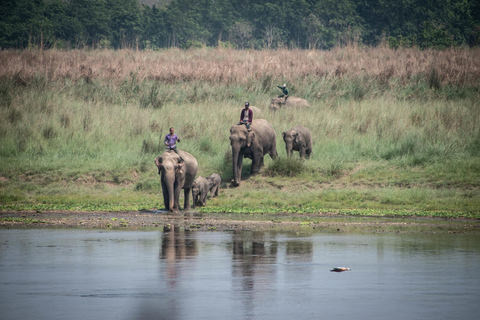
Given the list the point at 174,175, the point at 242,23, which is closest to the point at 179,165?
the point at 174,175

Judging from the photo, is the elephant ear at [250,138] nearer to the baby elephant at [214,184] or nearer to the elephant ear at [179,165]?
the baby elephant at [214,184]

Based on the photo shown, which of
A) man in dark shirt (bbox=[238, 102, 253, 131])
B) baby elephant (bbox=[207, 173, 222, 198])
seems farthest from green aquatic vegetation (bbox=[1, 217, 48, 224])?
man in dark shirt (bbox=[238, 102, 253, 131])

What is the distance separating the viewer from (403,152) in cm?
2669

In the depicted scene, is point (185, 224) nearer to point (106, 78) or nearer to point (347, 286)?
point (347, 286)

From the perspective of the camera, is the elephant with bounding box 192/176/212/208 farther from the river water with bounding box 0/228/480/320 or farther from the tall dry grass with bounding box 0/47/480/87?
the tall dry grass with bounding box 0/47/480/87

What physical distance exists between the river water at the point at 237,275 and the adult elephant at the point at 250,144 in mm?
8941

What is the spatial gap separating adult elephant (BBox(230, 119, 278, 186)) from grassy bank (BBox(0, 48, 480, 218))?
501 millimetres

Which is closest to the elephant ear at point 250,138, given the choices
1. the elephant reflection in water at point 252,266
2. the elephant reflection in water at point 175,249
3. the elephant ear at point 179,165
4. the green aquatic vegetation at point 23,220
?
the elephant ear at point 179,165

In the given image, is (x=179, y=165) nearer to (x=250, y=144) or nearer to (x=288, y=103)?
(x=250, y=144)

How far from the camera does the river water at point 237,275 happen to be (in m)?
9.33

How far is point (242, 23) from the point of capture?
3150 inches

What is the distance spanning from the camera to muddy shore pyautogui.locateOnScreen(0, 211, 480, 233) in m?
17.0

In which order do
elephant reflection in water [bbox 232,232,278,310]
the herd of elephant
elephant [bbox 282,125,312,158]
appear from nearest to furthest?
elephant reflection in water [bbox 232,232,278,310] < the herd of elephant < elephant [bbox 282,125,312,158]

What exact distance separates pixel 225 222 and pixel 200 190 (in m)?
3.53
